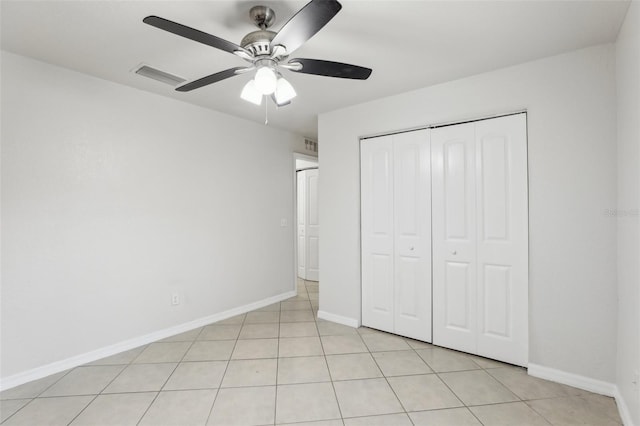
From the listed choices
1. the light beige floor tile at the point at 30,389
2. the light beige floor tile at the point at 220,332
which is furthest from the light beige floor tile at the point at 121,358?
the light beige floor tile at the point at 220,332

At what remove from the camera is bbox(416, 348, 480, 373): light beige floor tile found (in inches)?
95.1

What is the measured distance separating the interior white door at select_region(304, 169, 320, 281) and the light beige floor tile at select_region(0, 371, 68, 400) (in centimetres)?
375

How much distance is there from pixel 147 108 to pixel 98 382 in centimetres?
241

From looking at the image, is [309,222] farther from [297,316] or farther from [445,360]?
[445,360]

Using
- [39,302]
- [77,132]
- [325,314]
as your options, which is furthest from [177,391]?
[77,132]

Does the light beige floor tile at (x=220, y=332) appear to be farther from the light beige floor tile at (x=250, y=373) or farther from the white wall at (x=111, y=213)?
the light beige floor tile at (x=250, y=373)

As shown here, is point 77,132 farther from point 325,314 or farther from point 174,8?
point 325,314

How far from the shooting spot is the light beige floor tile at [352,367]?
2.32 metres

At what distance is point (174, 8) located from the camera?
5.54ft

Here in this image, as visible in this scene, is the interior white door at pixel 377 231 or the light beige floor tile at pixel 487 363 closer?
the light beige floor tile at pixel 487 363

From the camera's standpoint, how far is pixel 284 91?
1858 mm

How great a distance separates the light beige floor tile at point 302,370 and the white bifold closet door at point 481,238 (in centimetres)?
116

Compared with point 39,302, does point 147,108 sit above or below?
above

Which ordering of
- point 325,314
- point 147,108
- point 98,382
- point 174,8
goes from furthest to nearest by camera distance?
point 325,314 < point 147,108 < point 98,382 < point 174,8
